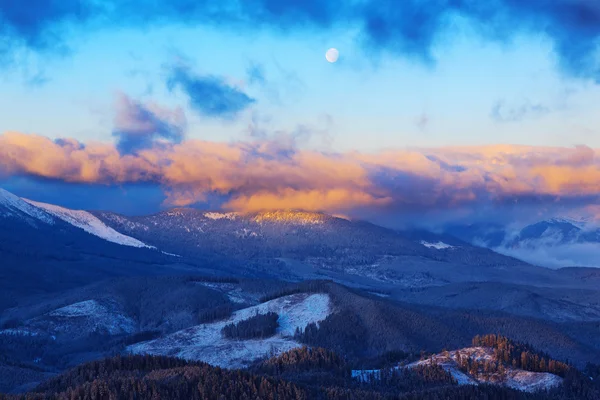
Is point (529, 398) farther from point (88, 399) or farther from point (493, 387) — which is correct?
point (88, 399)

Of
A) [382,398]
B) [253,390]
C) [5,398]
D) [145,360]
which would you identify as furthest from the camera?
[145,360]

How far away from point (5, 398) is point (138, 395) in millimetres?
21315

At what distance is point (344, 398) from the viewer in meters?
182

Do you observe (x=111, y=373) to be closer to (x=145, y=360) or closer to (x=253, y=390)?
(x=145, y=360)

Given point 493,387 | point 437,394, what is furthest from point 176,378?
point 493,387

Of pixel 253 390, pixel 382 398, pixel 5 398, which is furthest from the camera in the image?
pixel 382 398

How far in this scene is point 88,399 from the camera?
15688 cm

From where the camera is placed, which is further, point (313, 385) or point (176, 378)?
point (313, 385)

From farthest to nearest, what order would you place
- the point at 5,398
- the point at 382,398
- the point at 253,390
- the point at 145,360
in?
1. the point at 145,360
2. the point at 382,398
3. the point at 253,390
4. the point at 5,398

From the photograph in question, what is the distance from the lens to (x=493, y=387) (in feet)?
652

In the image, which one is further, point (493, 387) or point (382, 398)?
point (493, 387)

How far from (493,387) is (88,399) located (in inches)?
3385

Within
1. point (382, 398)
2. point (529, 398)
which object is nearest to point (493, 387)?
point (529, 398)

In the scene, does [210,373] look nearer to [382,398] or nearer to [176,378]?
[176,378]
